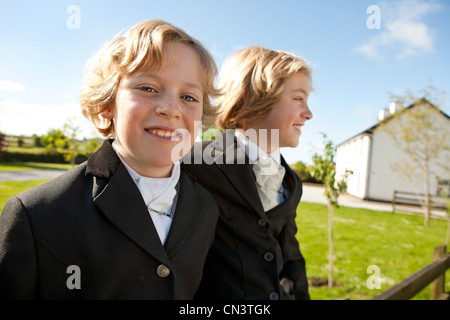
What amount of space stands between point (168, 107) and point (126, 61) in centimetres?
29

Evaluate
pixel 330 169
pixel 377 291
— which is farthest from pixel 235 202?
pixel 377 291

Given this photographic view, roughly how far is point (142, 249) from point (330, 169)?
457cm

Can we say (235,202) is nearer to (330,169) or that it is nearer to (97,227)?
(97,227)

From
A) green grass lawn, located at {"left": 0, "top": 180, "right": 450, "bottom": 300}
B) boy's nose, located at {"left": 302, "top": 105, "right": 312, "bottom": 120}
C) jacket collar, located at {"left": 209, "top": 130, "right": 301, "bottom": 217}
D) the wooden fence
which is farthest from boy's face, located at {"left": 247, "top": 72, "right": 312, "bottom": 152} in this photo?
green grass lawn, located at {"left": 0, "top": 180, "right": 450, "bottom": 300}

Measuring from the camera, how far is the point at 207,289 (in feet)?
5.95

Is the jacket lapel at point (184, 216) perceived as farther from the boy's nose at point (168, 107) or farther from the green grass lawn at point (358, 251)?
the green grass lawn at point (358, 251)

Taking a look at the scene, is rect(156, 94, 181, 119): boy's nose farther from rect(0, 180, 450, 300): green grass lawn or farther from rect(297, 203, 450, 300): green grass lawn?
rect(0, 180, 450, 300): green grass lawn

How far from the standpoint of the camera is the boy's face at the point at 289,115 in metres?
2.05

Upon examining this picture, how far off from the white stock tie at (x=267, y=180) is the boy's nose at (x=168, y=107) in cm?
85

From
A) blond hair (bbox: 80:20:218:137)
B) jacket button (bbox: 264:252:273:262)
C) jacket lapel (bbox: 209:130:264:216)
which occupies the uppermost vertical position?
blond hair (bbox: 80:20:218:137)

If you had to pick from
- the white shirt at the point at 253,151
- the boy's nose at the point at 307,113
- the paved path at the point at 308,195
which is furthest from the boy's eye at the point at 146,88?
the paved path at the point at 308,195

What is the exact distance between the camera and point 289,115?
80.7 inches

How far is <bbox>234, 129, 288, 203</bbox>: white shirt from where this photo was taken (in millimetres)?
2004

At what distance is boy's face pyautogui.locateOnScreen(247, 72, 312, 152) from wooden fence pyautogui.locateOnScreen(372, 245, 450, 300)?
1.36 metres
